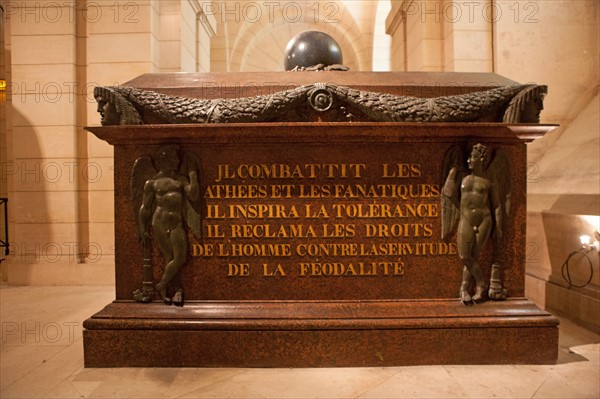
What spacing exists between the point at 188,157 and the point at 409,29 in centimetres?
625

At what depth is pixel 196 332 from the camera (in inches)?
112

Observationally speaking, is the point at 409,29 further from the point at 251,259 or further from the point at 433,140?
the point at 251,259

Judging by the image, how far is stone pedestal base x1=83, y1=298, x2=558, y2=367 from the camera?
282cm

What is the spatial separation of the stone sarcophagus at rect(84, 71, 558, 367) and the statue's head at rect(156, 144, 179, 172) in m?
0.01

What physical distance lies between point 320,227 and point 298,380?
1.07m

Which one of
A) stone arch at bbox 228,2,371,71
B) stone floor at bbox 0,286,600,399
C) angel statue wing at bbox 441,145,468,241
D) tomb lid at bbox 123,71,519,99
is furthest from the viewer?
stone arch at bbox 228,2,371,71

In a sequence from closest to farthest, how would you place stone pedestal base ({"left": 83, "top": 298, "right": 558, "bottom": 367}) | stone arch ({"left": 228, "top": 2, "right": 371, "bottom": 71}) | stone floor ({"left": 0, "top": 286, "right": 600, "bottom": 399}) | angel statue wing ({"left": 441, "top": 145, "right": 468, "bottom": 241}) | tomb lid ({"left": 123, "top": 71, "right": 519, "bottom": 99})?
stone floor ({"left": 0, "top": 286, "right": 600, "bottom": 399}) → stone pedestal base ({"left": 83, "top": 298, "right": 558, "bottom": 367}) → angel statue wing ({"left": 441, "top": 145, "right": 468, "bottom": 241}) → tomb lid ({"left": 123, "top": 71, "right": 519, "bottom": 99}) → stone arch ({"left": 228, "top": 2, "right": 371, "bottom": 71})

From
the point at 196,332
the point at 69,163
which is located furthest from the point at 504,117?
the point at 69,163

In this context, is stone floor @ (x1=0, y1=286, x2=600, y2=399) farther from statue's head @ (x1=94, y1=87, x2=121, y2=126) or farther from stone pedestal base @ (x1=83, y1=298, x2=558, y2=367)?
statue's head @ (x1=94, y1=87, x2=121, y2=126)

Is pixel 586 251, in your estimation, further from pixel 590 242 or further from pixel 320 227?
pixel 320 227

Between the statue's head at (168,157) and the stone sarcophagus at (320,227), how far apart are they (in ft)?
0.03

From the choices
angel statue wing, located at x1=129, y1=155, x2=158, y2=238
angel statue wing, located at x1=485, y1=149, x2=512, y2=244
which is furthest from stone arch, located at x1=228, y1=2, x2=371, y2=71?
angel statue wing, located at x1=129, y1=155, x2=158, y2=238

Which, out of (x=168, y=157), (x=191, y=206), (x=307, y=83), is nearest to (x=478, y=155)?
(x=307, y=83)

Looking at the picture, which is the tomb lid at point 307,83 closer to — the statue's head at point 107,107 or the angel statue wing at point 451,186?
the statue's head at point 107,107
